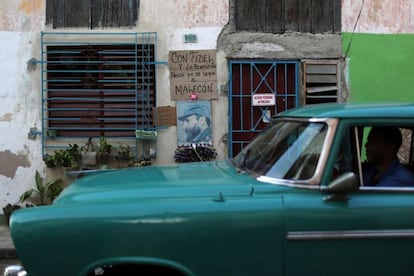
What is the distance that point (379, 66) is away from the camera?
797cm

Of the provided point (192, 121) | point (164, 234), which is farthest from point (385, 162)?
point (192, 121)

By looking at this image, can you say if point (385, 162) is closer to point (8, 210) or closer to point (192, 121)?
point (192, 121)

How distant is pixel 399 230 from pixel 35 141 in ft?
19.5

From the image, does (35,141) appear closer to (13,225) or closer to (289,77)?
(289,77)

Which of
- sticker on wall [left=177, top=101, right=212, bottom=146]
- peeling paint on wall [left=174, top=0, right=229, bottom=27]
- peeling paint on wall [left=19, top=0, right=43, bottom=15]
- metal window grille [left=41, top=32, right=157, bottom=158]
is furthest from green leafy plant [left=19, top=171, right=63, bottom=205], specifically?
peeling paint on wall [left=174, top=0, right=229, bottom=27]

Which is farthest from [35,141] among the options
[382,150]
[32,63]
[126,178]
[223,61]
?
[382,150]

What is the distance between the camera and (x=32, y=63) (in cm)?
769

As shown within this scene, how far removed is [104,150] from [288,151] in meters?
4.64

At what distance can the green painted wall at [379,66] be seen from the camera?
7957 millimetres

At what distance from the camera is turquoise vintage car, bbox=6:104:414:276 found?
286cm

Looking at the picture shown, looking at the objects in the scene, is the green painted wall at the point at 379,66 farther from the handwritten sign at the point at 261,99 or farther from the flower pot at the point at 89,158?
the flower pot at the point at 89,158

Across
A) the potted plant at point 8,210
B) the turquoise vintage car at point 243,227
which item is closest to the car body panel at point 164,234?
the turquoise vintage car at point 243,227

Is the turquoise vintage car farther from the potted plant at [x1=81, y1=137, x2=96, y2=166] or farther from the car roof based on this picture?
the potted plant at [x1=81, y1=137, x2=96, y2=166]

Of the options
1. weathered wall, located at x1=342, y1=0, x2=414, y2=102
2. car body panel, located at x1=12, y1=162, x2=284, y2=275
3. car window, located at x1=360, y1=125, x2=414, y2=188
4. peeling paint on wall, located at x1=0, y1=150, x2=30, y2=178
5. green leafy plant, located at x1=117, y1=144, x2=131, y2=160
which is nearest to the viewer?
car body panel, located at x1=12, y1=162, x2=284, y2=275
